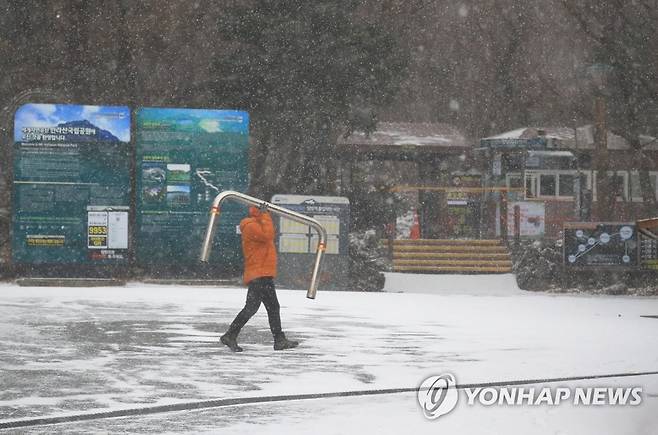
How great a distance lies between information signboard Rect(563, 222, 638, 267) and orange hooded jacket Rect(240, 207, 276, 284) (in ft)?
44.6

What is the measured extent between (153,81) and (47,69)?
13.3 feet

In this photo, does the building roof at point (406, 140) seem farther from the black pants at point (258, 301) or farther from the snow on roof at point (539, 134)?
the black pants at point (258, 301)

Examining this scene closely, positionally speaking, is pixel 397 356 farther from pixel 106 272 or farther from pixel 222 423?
pixel 106 272

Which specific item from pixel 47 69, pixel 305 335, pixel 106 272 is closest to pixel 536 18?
pixel 47 69

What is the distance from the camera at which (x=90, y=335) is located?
1462 cm

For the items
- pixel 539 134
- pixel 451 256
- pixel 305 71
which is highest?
pixel 305 71

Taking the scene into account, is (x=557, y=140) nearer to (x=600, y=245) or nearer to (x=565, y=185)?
(x=565, y=185)

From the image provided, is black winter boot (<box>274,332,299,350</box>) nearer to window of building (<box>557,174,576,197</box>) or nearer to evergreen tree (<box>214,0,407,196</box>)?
evergreen tree (<box>214,0,407,196</box>)

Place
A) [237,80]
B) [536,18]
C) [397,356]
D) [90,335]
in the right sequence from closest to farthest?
[397,356]
[90,335]
[237,80]
[536,18]

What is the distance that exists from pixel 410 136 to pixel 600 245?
1497 centimetres

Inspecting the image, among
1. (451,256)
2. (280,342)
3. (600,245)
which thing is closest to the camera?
(280,342)

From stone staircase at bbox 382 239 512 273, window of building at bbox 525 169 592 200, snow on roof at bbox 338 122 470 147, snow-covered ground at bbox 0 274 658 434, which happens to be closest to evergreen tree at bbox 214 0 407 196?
stone staircase at bbox 382 239 512 273

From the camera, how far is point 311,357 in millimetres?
13039

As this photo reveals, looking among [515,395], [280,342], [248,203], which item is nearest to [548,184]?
[248,203]
